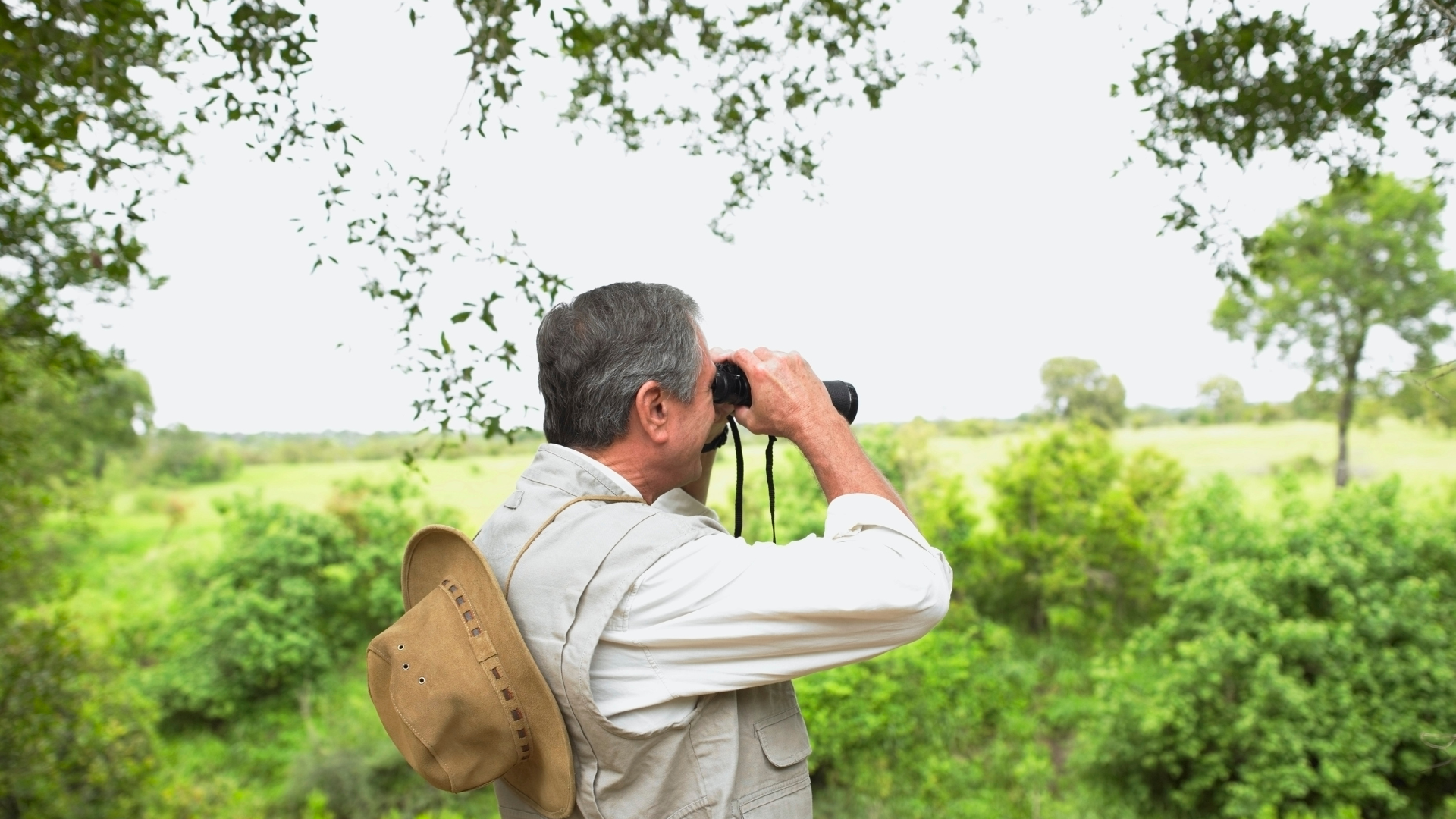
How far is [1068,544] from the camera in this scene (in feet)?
38.6

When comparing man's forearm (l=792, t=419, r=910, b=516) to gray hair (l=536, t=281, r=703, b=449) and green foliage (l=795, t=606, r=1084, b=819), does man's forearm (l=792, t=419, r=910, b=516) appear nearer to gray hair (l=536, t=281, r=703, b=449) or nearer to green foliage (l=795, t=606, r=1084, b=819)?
gray hair (l=536, t=281, r=703, b=449)

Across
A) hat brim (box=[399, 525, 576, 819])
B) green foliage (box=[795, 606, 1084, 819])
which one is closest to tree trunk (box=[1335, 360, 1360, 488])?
green foliage (box=[795, 606, 1084, 819])

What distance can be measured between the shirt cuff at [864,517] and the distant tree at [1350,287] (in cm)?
1423

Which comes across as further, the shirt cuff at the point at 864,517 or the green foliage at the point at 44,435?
the green foliage at the point at 44,435

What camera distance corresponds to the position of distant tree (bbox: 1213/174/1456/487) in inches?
516

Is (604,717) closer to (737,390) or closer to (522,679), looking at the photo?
(522,679)

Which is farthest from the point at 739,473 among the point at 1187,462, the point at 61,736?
the point at 1187,462

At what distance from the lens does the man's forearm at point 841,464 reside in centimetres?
108

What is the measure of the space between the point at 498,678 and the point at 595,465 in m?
0.28

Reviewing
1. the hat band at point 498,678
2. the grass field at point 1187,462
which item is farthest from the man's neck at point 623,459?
the grass field at point 1187,462

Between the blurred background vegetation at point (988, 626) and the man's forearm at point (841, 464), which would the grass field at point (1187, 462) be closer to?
the blurred background vegetation at point (988, 626)

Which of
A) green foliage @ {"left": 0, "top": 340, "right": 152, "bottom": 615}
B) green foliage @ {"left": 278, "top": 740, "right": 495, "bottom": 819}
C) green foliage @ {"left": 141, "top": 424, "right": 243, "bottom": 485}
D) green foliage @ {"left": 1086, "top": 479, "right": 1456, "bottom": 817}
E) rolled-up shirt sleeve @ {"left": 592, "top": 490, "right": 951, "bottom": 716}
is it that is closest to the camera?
rolled-up shirt sleeve @ {"left": 592, "top": 490, "right": 951, "bottom": 716}

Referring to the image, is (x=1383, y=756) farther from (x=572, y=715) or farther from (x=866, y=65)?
(x=572, y=715)

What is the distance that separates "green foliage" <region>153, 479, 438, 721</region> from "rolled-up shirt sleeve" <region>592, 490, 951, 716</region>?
38.0 ft
